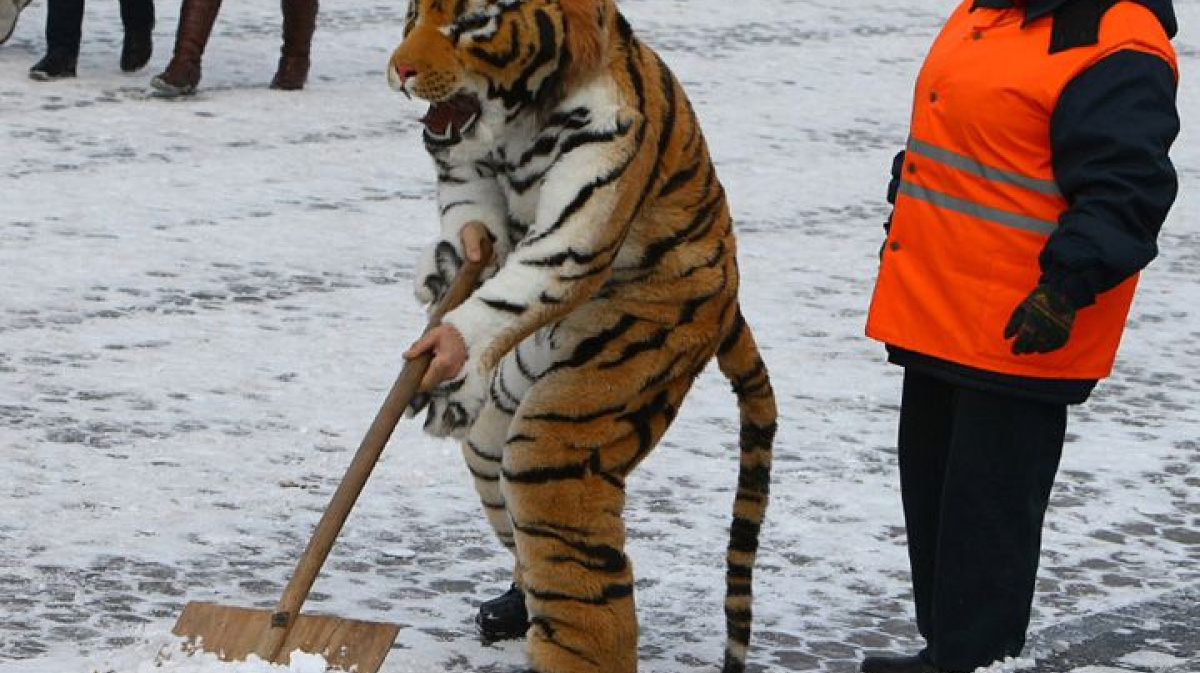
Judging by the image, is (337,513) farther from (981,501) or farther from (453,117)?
(981,501)

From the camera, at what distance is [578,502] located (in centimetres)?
412

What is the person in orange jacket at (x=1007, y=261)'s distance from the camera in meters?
3.97

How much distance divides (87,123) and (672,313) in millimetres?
→ 6378

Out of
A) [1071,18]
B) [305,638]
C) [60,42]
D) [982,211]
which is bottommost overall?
[60,42]

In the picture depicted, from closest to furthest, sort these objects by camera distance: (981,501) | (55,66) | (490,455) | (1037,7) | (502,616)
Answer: (1037,7)
(981,501)
(490,455)
(502,616)
(55,66)

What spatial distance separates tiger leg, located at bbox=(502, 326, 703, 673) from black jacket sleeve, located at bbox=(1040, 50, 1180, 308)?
28.5 inches

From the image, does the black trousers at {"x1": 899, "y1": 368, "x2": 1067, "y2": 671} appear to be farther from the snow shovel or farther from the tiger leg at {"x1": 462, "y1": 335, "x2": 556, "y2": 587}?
the snow shovel

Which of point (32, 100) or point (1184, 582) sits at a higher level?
point (1184, 582)

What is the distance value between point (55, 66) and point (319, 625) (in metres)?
7.44

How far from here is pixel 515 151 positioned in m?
4.07

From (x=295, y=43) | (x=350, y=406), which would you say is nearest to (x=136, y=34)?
(x=295, y=43)

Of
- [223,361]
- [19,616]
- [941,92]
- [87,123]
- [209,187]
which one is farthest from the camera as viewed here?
[87,123]

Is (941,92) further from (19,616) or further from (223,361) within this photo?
(223,361)

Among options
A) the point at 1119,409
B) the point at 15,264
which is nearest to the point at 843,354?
the point at 1119,409
